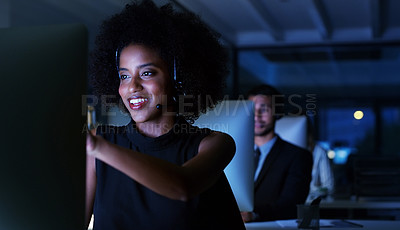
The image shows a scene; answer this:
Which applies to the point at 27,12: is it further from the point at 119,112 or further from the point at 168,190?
the point at 168,190

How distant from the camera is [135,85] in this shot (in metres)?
1.33

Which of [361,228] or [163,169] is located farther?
[361,228]

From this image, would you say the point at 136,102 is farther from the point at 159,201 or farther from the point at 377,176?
the point at 377,176

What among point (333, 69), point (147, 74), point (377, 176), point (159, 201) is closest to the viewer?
point (159, 201)

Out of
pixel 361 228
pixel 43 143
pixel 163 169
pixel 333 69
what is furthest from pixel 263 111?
pixel 333 69

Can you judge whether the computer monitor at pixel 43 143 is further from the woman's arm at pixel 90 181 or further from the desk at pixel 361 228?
the desk at pixel 361 228

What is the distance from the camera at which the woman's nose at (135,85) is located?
133cm

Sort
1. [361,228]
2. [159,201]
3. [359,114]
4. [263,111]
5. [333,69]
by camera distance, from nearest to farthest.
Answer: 1. [159,201]
2. [361,228]
3. [263,111]
4. [333,69]
5. [359,114]

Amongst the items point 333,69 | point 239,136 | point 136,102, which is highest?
point 333,69

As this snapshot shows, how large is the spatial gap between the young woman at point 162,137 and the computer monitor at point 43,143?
6.7 inches

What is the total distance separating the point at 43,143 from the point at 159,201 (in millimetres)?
469

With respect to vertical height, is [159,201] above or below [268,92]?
below

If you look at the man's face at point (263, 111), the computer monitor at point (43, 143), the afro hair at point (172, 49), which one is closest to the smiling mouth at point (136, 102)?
the afro hair at point (172, 49)

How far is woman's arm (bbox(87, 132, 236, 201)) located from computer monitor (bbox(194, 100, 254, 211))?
78 centimetres
